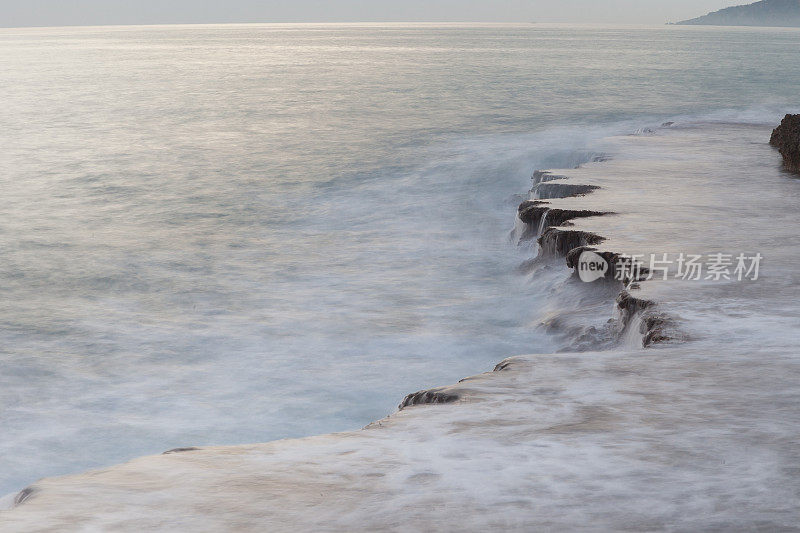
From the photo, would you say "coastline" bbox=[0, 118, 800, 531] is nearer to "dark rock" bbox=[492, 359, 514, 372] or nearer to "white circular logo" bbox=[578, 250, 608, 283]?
"dark rock" bbox=[492, 359, 514, 372]

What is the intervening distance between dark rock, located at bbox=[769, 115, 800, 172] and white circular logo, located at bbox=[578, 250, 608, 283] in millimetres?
6210

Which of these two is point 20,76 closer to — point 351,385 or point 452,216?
point 452,216

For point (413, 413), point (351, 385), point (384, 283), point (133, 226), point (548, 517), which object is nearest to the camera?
point (548, 517)

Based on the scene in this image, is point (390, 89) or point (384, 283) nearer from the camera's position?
point (384, 283)

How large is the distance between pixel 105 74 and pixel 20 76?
5.47 meters

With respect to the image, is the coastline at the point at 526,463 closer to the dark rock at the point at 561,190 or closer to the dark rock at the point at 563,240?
the dark rock at the point at 563,240

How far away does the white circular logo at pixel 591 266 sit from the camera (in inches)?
329

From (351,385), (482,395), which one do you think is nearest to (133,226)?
(351,385)

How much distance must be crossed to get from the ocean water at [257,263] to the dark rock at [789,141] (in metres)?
3.76

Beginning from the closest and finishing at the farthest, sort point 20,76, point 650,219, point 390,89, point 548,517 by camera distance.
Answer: point 548,517
point 650,219
point 390,89
point 20,76

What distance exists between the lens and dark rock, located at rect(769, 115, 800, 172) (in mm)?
13192

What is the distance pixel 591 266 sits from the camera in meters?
8.50

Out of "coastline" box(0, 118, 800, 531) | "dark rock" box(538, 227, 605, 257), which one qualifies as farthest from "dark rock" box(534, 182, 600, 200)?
"coastline" box(0, 118, 800, 531)

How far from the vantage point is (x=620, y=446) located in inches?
152
